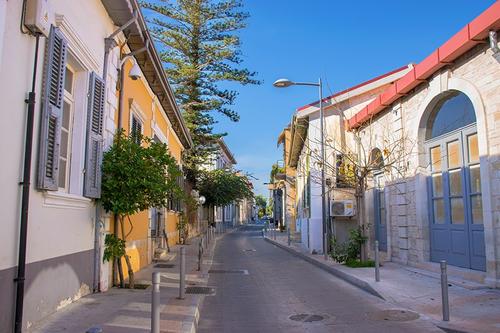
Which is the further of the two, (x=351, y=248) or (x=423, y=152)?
(x=351, y=248)

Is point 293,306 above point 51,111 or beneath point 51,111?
beneath

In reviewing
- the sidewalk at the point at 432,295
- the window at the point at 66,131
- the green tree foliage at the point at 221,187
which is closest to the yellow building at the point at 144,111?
the window at the point at 66,131

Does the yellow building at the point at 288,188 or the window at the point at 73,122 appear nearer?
the window at the point at 73,122

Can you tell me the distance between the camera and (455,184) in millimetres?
10984

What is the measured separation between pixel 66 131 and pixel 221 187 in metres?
27.5

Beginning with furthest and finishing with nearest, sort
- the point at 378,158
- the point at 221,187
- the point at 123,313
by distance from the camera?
the point at 221,187
the point at 378,158
the point at 123,313

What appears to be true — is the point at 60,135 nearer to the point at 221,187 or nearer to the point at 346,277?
the point at 346,277

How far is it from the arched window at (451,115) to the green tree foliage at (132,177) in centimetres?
647

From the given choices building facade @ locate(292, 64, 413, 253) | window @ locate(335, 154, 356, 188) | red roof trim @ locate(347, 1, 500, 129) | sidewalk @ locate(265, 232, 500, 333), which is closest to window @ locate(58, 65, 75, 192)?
sidewalk @ locate(265, 232, 500, 333)

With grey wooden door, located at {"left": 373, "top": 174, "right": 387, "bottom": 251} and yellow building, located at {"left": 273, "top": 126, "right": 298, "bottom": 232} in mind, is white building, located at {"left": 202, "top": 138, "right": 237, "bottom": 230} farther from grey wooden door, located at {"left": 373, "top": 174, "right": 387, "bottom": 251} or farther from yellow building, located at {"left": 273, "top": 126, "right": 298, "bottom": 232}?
Result: grey wooden door, located at {"left": 373, "top": 174, "right": 387, "bottom": 251}

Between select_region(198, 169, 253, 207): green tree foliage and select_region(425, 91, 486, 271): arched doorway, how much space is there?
22278 millimetres

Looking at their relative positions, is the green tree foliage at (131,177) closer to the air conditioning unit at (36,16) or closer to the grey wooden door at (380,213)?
the air conditioning unit at (36,16)

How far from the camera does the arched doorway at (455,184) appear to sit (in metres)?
10.1

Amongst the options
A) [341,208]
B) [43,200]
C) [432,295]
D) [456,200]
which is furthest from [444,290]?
[341,208]
